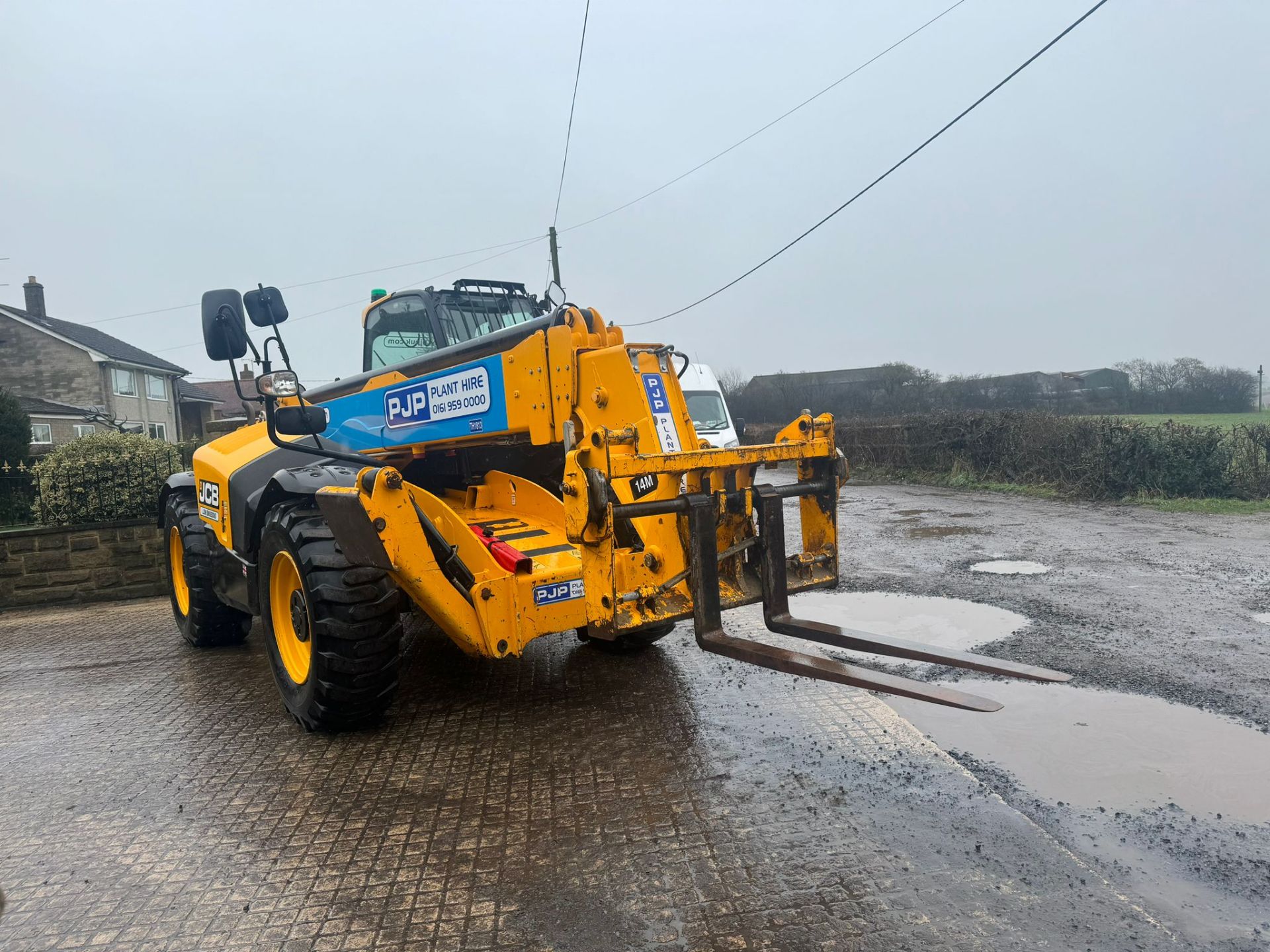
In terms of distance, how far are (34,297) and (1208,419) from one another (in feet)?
135

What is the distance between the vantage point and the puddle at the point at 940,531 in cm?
1112

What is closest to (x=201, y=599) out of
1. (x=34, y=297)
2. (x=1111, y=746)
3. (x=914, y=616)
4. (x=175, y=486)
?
(x=175, y=486)

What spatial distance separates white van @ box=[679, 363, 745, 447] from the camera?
14367 millimetres

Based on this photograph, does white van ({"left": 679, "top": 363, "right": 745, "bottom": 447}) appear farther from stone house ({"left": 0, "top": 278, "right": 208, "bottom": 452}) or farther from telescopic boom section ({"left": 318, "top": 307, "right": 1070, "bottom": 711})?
stone house ({"left": 0, "top": 278, "right": 208, "bottom": 452})

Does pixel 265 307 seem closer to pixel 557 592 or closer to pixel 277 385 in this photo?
pixel 277 385

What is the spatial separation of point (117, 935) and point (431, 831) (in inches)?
44.5

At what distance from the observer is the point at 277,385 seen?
4.66m

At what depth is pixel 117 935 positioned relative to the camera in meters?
2.94

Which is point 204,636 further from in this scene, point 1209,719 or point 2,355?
point 2,355

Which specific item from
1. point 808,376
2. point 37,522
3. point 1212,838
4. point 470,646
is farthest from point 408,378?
point 808,376

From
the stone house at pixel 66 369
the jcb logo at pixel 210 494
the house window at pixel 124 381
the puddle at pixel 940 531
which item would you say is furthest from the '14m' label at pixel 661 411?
the house window at pixel 124 381

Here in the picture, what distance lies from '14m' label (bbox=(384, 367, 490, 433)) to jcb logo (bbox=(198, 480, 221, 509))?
1.60 m

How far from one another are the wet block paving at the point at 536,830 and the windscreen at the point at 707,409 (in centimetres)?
923

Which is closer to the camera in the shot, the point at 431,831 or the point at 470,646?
the point at 431,831
